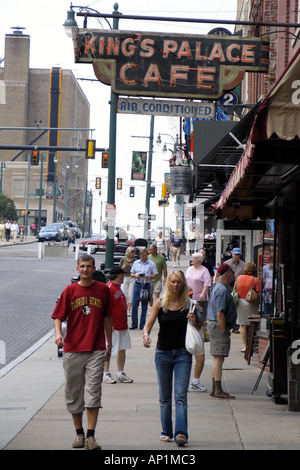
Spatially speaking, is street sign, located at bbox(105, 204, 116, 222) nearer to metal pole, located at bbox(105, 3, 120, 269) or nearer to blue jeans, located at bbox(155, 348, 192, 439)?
metal pole, located at bbox(105, 3, 120, 269)

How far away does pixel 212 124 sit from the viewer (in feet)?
56.9

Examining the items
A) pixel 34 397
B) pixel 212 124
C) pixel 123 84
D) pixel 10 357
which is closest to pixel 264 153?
pixel 34 397

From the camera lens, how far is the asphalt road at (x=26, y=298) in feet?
55.7

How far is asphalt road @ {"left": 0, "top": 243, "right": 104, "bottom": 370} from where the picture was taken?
16989 millimetres

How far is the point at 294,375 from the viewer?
9.78 meters

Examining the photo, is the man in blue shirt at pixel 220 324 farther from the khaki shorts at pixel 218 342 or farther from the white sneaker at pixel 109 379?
the white sneaker at pixel 109 379

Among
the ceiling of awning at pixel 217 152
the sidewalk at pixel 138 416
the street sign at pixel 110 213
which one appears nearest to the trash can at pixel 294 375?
the sidewalk at pixel 138 416

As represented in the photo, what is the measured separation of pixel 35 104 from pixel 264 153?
125 m

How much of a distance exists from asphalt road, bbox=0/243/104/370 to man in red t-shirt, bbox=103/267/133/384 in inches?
101

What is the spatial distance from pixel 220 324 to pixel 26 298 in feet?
48.9

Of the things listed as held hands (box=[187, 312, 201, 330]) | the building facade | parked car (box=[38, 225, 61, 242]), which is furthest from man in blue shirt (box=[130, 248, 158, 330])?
parked car (box=[38, 225, 61, 242])

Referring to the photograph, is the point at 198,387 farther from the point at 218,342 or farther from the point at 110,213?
the point at 110,213

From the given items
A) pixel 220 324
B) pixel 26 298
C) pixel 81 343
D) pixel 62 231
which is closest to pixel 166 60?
pixel 220 324

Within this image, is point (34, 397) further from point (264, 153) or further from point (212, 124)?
point (212, 124)
